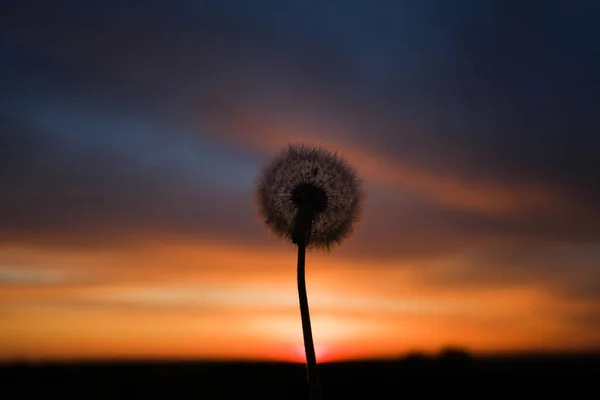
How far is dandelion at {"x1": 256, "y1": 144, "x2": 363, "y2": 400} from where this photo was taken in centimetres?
2806

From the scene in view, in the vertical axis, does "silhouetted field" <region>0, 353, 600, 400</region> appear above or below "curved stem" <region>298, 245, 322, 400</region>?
above

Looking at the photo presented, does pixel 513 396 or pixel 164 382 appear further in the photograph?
pixel 164 382

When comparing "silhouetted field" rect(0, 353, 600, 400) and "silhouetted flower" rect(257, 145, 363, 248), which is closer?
"silhouetted flower" rect(257, 145, 363, 248)

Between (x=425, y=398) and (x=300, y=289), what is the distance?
5630 cm

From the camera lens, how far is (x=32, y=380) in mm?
98375

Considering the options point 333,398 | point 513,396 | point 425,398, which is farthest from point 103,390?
point 513,396

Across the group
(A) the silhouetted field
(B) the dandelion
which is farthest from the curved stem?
(A) the silhouetted field

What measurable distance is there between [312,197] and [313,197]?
0.13 feet

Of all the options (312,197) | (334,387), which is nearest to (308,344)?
(312,197)

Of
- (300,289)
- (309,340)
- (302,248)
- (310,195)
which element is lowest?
(309,340)

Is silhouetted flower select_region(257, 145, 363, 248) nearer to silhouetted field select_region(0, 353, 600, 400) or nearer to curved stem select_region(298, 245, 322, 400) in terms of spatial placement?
curved stem select_region(298, 245, 322, 400)

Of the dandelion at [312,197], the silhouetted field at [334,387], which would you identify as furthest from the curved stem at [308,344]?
the silhouetted field at [334,387]

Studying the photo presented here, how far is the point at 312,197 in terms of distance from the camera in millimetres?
28016

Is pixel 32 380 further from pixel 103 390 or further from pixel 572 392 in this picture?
pixel 572 392
